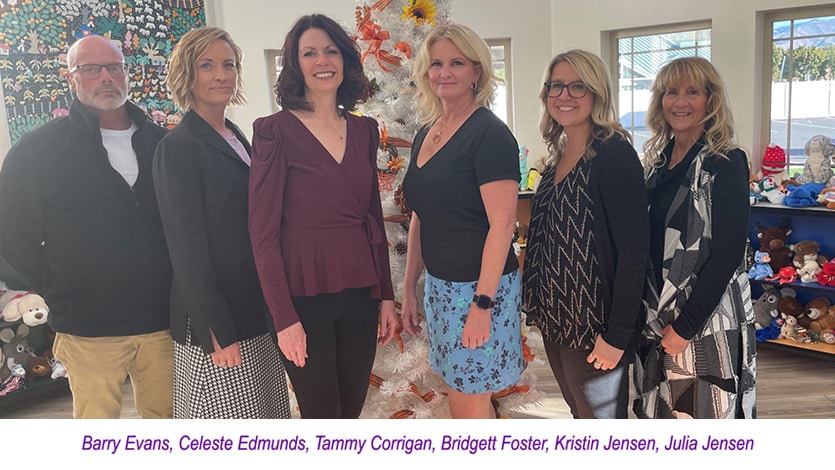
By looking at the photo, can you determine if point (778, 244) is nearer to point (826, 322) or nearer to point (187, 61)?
point (826, 322)

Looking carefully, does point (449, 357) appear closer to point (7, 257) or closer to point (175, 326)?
point (175, 326)

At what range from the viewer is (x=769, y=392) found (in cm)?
280

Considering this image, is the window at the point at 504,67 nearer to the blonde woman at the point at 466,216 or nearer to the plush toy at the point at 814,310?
the plush toy at the point at 814,310

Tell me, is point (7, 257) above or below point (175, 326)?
above

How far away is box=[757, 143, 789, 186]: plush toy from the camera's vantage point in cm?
339

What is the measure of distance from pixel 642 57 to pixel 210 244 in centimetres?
343

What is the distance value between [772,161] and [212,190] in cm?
320

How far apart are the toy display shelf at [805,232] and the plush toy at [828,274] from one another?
1.2 inches

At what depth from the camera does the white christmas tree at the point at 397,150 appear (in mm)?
2068

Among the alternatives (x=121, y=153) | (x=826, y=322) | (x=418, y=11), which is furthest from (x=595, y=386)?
(x=826, y=322)

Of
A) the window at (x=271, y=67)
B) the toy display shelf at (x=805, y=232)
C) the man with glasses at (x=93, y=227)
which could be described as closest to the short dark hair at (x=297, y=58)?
the man with glasses at (x=93, y=227)

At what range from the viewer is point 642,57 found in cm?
399

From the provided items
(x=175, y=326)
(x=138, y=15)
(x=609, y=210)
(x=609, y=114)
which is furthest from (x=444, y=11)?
(x=138, y=15)

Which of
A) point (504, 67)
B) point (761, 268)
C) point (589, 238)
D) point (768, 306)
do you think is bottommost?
point (768, 306)
